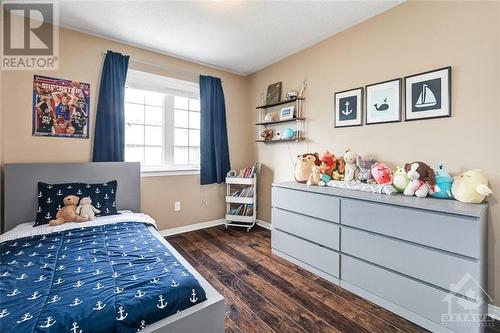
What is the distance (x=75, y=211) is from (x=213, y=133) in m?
1.98

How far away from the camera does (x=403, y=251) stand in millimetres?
1606

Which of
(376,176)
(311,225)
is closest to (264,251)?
(311,225)

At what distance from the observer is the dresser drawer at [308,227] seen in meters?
2.03

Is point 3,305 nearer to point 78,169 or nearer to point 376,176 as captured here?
point 78,169

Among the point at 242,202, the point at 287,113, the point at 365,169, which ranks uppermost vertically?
the point at 287,113

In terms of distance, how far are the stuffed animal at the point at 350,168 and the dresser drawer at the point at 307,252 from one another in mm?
757

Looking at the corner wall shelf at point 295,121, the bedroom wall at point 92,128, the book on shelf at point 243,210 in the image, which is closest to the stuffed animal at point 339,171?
the corner wall shelf at point 295,121

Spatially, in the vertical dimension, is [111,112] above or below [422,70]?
below

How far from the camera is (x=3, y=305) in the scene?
1.00 metres

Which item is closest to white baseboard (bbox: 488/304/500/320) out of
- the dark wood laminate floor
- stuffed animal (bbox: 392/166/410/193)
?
the dark wood laminate floor

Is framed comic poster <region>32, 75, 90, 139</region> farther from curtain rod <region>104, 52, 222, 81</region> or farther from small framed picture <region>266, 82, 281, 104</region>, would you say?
small framed picture <region>266, 82, 281, 104</region>

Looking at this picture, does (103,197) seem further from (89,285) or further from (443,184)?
(443,184)

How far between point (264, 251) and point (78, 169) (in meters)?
2.26

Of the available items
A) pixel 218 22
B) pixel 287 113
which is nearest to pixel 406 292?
pixel 287 113
